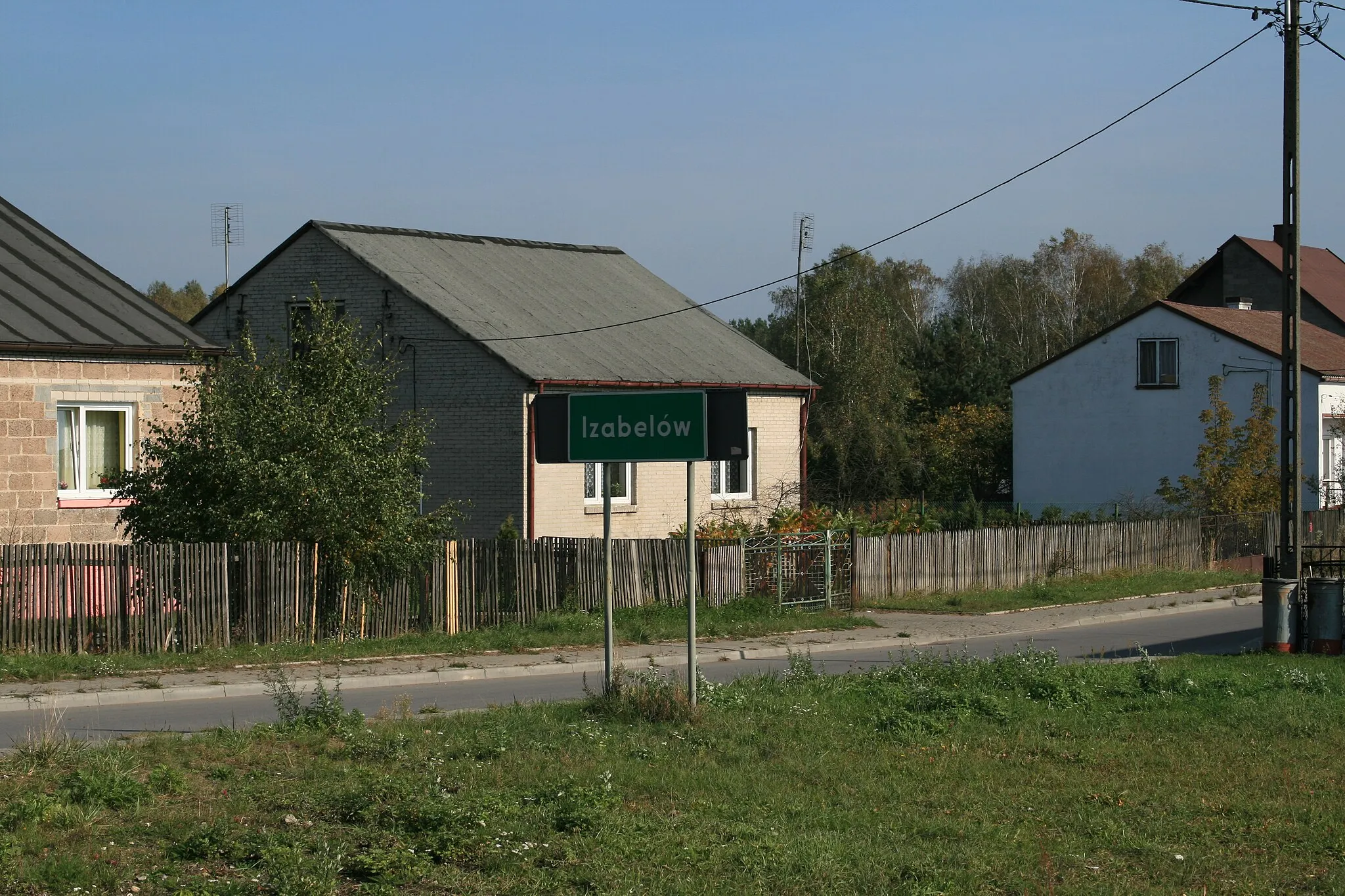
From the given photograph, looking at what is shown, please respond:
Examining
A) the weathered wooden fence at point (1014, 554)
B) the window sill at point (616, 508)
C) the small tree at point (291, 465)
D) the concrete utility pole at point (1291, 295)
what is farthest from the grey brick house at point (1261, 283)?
the small tree at point (291, 465)

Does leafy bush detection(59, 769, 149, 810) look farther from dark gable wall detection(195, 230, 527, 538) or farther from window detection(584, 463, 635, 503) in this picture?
window detection(584, 463, 635, 503)

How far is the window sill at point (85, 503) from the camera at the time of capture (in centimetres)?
1953

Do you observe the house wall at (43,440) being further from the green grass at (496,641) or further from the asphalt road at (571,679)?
the asphalt road at (571,679)

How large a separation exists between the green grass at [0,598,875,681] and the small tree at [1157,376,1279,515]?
16.2m

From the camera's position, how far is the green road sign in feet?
36.2

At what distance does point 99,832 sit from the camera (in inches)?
284

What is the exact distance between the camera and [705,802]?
8203 mm

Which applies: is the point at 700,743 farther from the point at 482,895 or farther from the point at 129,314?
the point at 129,314

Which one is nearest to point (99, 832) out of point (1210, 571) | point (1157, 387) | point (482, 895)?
point (482, 895)

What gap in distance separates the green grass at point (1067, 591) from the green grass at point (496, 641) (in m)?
2.91

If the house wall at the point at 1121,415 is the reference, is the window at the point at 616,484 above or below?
below

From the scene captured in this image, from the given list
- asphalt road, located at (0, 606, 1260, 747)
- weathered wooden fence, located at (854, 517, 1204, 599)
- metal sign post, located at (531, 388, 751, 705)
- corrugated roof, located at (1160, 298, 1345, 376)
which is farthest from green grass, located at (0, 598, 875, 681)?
corrugated roof, located at (1160, 298, 1345, 376)

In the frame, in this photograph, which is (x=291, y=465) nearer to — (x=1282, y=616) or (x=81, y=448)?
(x=81, y=448)

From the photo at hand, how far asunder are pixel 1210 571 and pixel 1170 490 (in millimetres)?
6253
